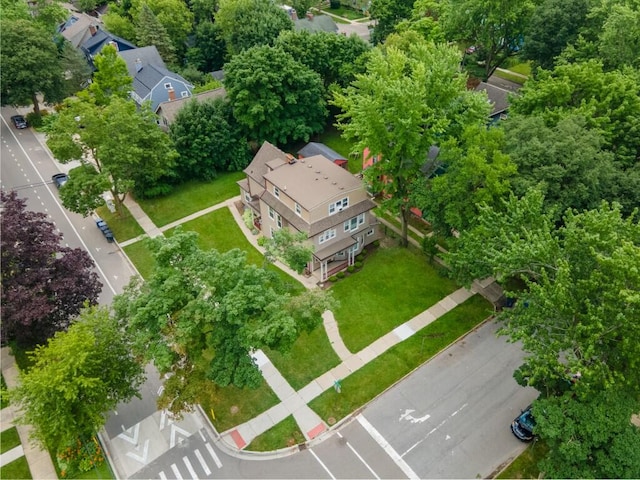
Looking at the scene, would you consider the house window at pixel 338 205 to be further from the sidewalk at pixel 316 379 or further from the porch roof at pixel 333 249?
the sidewalk at pixel 316 379

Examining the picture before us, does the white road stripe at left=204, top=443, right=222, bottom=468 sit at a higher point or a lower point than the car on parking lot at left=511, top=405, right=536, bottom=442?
lower

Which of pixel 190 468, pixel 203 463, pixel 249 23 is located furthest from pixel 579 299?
pixel 249 23

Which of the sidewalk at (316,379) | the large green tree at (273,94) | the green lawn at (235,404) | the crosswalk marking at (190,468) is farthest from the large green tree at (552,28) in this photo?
the crosswalk marking at (190,468)

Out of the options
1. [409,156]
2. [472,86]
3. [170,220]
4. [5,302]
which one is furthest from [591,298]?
[472,86]

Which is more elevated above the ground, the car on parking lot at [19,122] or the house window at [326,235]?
the house window at [326,235]

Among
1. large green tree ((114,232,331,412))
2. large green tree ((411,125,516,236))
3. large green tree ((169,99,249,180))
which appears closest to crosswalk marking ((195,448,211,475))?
large green tree ((114,232,331,412))

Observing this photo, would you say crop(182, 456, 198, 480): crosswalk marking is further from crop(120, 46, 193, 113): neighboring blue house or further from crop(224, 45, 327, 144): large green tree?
crop(120, 46, 193, 113): neighboring blue house

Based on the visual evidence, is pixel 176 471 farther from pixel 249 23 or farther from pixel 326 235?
pixel 249 23
